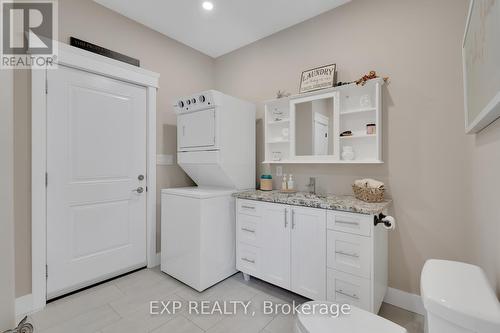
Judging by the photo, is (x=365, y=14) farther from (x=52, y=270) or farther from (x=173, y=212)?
(x=52, y=270)

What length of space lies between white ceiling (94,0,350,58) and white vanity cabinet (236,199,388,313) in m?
1.99

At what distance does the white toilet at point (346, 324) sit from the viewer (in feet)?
3.50

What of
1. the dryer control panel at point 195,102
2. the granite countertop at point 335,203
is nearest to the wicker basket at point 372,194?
the granite countertop at point 335,203

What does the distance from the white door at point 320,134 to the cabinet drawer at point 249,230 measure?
36.2 inches

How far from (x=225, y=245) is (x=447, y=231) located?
1935 millimetres

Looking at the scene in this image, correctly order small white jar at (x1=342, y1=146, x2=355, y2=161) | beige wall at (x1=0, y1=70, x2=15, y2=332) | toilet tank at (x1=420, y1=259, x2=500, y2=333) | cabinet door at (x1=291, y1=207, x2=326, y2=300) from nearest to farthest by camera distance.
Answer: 1. beige wall at (x1=0, y1=70, x2=15, y2=332)
2. toilet tank at (x1=420, y1=259, x2=500, y2=333)
3. cabinet door at (x1=291, y1=207, x2=326, y2=300)
4. small white jar at (x1=342, y1=146, x2=355, y2=161)

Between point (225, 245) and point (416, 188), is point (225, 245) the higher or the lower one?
the lower one

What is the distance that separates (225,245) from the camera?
8.00 feet

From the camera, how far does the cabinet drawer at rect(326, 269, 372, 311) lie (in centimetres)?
164

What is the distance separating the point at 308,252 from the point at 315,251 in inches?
2.6

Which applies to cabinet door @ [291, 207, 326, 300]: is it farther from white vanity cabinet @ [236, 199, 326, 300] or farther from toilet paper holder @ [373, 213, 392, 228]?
toilet paper holder @ [373, 213, 392, 228]

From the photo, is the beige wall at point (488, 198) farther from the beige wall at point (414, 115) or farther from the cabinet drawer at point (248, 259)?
the cabinet drawer at point (248, 259)

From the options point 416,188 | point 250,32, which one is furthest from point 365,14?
point 416,188

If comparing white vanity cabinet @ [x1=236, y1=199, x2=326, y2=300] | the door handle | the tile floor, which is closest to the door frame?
the tile floor
